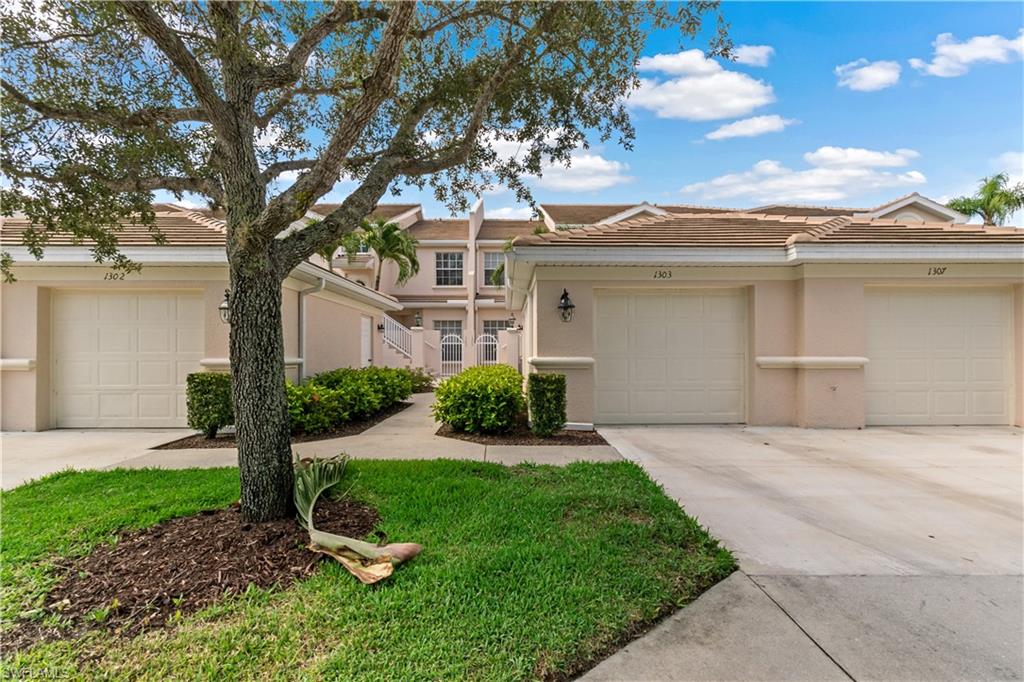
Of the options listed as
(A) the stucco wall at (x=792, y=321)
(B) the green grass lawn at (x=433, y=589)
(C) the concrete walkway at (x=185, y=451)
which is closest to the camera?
(B) the green grass lawn at (x=433, y=589)

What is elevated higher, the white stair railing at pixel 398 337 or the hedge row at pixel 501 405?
the white stair railing at pixel 398 337

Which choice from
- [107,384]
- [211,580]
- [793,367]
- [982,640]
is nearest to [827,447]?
[793,367]

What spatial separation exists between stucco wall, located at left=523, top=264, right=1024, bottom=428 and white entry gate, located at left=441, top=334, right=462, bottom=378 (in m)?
11.9

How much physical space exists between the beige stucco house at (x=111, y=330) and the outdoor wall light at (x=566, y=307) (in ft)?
18.9

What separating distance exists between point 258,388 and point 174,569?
131 centimetres

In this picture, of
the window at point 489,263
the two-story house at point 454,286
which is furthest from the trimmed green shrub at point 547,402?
the window at point 489,263

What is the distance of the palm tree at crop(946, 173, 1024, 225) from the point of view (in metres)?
17.0

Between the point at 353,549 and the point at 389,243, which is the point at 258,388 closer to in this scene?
the point at 353,549

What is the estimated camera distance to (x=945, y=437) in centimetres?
754

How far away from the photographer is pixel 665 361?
8602 mm

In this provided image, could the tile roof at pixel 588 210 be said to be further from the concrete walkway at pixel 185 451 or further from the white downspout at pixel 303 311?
the concrete walkway at pixel 185 451

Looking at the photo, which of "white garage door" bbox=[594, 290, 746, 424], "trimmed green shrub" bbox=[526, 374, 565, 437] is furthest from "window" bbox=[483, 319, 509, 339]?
"trimmed green shrub" bbox=[526, 374, 565, 437]

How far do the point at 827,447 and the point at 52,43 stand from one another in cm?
1001

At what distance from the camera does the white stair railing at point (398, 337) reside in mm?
17594
